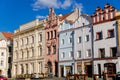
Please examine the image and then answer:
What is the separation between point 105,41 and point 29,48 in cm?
2805

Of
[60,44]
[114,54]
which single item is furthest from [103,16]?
[60,44]

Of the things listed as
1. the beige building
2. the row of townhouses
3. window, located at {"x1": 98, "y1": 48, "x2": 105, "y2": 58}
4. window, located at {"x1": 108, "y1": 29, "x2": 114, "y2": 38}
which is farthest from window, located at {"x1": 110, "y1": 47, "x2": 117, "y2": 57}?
the beige building

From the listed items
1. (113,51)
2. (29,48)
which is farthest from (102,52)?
(29,48)

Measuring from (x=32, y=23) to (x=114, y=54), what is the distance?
3109cm

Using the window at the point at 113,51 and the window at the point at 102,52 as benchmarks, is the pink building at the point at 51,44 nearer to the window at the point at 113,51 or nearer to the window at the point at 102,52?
the window at the point at 102,52

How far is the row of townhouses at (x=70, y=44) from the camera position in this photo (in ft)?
163

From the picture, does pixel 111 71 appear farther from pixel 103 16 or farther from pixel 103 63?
pixel 103 16

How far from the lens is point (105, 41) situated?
50500 millimetres

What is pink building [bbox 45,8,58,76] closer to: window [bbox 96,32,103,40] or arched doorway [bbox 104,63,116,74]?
window [bbox 96,32,103,40]

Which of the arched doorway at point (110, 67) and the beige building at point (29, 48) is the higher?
the beige building at point (29, 48)

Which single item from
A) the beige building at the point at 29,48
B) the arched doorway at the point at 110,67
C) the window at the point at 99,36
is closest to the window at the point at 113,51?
the arched doorway at the point at 110,67

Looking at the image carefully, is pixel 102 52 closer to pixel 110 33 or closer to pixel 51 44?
pixel 110 33

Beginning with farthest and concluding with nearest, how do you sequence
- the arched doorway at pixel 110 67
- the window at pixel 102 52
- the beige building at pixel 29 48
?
the beige building at pixel 29 48 → the window at pixel 102 52 → the arched doorway at pixel 110 67

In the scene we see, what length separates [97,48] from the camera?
5188 centimetres
